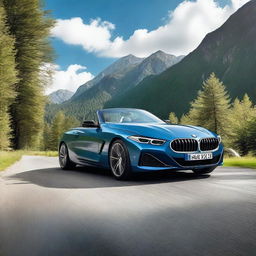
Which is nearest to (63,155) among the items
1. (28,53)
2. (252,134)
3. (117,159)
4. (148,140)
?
(117,159)

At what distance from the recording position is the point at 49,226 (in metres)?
3.26

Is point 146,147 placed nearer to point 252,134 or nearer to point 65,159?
point 65,159

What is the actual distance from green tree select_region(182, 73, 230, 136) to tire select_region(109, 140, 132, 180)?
32.5 m

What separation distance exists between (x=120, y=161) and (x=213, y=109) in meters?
33.5

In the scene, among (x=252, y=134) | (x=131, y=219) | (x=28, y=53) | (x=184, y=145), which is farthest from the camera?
(x=252, y=134)

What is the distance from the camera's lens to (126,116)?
25.2ft

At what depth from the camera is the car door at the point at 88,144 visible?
7.18 meters

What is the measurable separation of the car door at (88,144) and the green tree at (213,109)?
31295 millimetres

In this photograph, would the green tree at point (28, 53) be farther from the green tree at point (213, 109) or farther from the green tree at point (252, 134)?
the green tree at point (252, 134)

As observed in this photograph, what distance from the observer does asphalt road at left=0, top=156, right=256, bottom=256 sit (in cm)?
254

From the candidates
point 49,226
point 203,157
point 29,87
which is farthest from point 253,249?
point 29,87

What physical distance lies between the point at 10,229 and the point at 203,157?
12.9 feet

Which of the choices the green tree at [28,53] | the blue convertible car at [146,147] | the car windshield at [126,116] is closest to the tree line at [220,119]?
the green tree at [28,53]

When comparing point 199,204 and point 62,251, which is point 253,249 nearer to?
point 62,251
